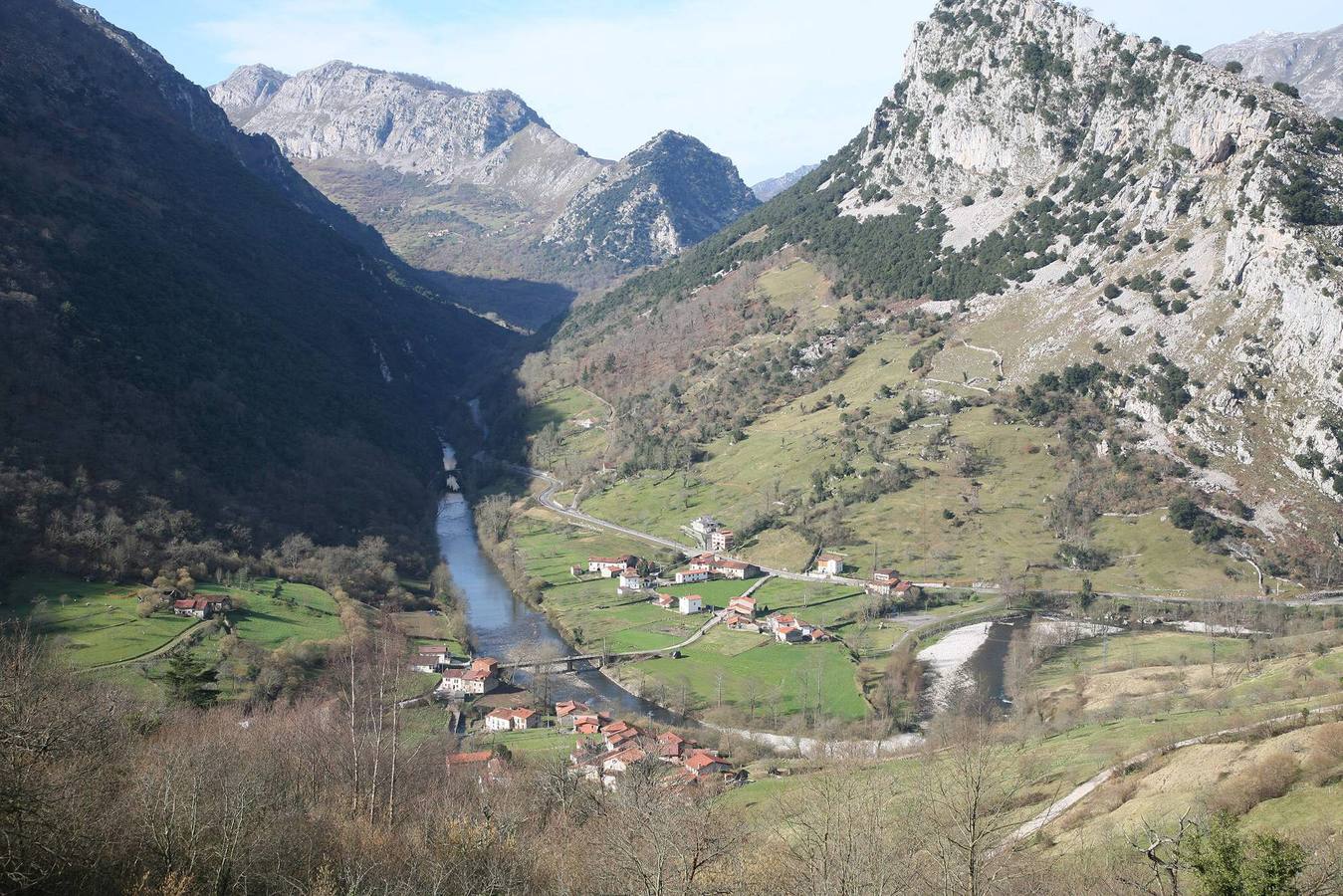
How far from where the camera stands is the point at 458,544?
120 m

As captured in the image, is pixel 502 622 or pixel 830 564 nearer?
pixel 502 622

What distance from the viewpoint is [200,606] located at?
68312 millimetres

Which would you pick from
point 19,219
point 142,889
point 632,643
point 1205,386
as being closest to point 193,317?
point 19,219

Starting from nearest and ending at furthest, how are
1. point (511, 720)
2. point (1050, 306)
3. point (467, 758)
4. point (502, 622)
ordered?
point (467, 758) < point (511, 720) < point (502, 622) < point (1050, 306)

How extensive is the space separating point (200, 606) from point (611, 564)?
1729 inches

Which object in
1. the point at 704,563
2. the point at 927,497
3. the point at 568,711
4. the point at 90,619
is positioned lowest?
the point at 568,711

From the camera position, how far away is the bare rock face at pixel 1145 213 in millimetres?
98938

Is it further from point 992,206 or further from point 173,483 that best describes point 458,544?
point 992,206

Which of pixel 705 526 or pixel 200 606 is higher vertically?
pixel 200 606

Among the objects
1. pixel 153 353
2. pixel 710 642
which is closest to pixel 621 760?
pixel 710 642

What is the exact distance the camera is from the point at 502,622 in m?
90.6

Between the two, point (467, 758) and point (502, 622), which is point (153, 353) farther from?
point (467, 758)

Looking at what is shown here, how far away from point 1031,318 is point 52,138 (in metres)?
129

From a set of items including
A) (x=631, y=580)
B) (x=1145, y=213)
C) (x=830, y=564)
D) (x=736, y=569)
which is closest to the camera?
(x=830, y=564)
